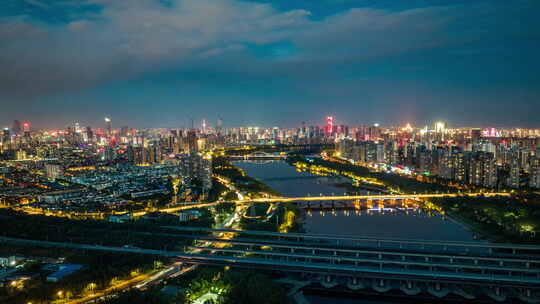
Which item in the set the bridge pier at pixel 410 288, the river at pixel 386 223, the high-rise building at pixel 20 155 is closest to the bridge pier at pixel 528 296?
the bridge pier at pixel 410 288

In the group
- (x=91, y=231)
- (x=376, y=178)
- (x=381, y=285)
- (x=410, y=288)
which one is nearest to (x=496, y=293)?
(x=410, y=288)

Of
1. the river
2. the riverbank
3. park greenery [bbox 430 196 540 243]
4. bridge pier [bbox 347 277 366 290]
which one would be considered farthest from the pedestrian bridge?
bridge pier [bbox 347 277 366 290]

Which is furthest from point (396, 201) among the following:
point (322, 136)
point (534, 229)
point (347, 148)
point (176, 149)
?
point (322, 136)

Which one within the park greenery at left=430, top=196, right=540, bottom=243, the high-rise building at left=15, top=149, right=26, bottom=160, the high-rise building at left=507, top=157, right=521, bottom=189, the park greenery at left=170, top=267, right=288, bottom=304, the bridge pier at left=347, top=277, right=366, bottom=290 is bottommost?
the bridge pier at left=347, top=277, right=366, bottom=290

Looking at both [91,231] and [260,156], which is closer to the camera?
[91,231]

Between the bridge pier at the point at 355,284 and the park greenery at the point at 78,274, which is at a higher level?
the park greenery at the point at 78,274

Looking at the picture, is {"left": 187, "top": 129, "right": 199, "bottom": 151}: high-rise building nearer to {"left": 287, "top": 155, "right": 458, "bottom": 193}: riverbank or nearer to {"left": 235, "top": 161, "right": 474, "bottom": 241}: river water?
{"left": 287, "top": 155, "right": 458, "bottom": 193}: riverbank

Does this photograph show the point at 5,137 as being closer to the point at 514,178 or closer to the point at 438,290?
the point at 514,178

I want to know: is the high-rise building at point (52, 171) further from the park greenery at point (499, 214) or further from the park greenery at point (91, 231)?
the park greenery at point (499, 214)

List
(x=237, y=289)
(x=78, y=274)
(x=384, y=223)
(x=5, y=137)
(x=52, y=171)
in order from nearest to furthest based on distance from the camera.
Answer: (x=237, y=289)
(x=78, y=274)
(x=384, y=223)
(x=52, y=171)
(x=5, y=137)

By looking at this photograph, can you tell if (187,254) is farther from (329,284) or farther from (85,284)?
(329,284)

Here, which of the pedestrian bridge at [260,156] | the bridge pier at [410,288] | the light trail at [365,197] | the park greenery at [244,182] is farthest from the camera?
the pedestrian bridge at [260,156]
